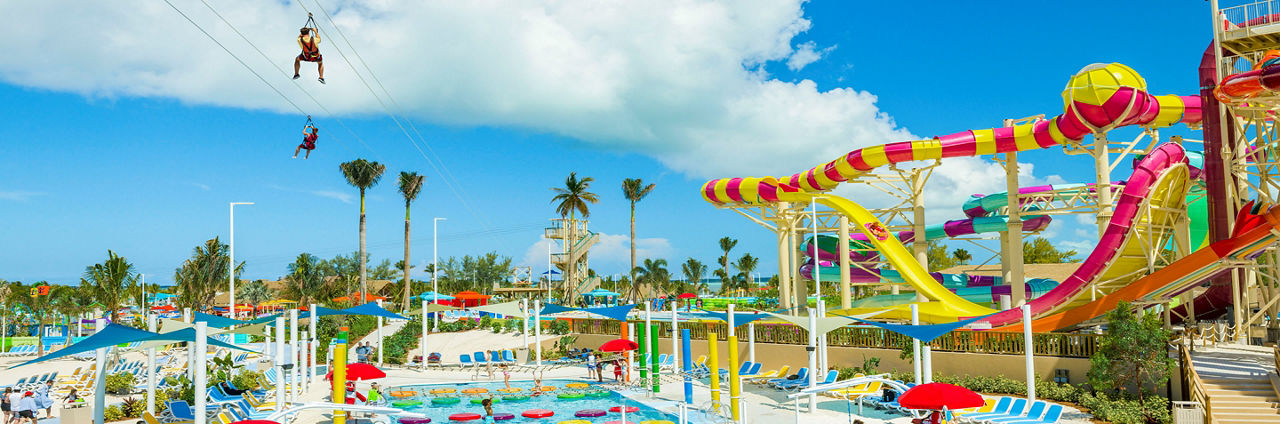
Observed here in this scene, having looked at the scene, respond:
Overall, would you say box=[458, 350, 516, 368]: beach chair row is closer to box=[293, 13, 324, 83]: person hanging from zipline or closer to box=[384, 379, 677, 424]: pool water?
box=[384, 379, 677, 424]: pool water

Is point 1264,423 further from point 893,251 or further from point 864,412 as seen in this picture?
point 893,251

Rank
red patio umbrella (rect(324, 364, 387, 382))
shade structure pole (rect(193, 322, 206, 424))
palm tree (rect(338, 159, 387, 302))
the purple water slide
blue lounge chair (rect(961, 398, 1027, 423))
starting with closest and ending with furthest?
shade structure pole (rect(193, 322, 206, 424)) → blue lounge chair (rect(961, 398, 1027, 423)) → red patio umbrella (rect(324, 364, 387, 382)) → the purple water slide → palm tree (rect(338, 159, 387, 302))

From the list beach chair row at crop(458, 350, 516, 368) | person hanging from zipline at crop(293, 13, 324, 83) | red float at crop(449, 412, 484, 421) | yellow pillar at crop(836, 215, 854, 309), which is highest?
person hanging from zipline at crop(293, 13, 324, 83)

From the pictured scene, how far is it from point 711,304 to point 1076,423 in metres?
48.7

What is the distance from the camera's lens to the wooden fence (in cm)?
2244

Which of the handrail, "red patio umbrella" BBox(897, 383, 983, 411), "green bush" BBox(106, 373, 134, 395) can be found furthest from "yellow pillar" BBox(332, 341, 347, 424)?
the handrail

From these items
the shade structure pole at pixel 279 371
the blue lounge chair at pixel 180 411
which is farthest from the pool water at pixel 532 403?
the blue lounge chair at pixel 180 411

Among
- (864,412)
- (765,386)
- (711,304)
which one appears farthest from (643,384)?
(711,304)

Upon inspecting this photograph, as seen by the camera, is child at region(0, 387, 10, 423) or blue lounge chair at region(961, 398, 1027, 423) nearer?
blue lounge chair at region(961, 398, 1027, 423)

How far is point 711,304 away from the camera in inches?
2643

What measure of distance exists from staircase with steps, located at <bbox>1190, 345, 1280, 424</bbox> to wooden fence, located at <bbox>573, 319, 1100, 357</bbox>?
2.70 m

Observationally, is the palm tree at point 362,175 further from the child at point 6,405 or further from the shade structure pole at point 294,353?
the child at point 6,405

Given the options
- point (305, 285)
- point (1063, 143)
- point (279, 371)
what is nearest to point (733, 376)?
point (279, 371)

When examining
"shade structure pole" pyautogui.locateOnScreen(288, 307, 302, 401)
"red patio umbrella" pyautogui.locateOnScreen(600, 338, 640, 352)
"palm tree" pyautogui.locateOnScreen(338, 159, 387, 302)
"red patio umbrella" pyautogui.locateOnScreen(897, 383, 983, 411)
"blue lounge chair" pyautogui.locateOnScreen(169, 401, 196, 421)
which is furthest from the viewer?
"palm tree" pyautogui.locateOnScreen(338, 159, 387, 302)
